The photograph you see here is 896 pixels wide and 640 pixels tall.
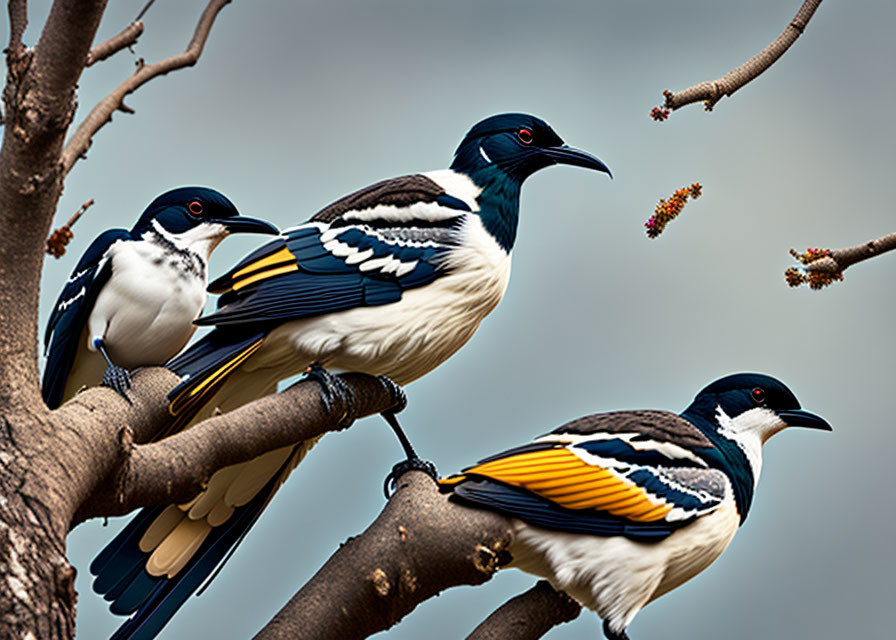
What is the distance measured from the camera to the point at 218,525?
2.23 m

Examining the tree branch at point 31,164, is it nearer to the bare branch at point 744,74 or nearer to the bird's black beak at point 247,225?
the bird's black beak at point 247,225

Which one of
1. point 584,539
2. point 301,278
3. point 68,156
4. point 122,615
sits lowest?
point 584,539

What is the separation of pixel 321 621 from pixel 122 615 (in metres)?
0.41

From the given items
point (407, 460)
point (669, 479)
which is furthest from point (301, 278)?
point (669, 479)

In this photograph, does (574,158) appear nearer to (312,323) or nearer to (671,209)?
(671,209)

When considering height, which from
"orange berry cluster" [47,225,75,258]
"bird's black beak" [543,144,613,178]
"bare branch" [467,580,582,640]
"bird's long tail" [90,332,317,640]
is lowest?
"bare branch" [467,580,582,640]

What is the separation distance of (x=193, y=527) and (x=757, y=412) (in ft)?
4.08

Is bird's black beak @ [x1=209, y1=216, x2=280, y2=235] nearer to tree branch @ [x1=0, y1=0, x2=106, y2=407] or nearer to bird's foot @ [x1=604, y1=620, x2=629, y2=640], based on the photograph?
tree branch @ [x1=0, y1=0, x2=106, y2=407]

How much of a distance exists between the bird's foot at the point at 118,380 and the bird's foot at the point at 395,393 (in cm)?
Result: 46

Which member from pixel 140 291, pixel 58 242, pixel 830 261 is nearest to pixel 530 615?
pixel 830 261

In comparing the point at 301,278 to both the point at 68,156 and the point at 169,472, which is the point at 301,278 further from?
the point at 68,156

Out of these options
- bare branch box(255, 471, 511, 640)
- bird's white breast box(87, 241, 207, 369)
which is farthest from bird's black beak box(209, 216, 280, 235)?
bare branch box(255, 471, 511, 640)

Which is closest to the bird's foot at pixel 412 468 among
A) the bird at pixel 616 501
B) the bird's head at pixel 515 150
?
the bird at pixel 616 501

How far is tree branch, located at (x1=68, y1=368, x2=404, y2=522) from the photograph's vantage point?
5.81 ft
